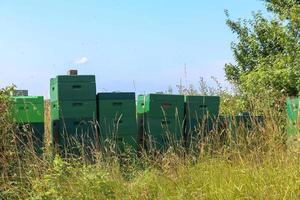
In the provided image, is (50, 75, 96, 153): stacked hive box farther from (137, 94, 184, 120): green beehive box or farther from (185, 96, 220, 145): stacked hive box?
(185, 96, 220, 145): stacked hive box

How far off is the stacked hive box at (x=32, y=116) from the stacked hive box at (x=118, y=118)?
0.88m

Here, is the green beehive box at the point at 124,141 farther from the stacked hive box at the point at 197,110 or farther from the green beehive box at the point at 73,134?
the stacked hive box at the point at 197,110

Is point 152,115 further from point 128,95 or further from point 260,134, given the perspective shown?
point 260,134

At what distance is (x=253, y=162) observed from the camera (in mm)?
5902

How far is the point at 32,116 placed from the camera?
24.0 ft

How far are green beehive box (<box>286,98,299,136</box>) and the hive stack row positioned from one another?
101 cm

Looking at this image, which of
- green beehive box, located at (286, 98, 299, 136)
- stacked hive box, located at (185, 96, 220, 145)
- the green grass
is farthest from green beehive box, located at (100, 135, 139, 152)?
green beehive box, located at (286, 98, 299, 136)

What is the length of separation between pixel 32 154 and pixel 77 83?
5.15ft

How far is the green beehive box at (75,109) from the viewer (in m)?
7.55

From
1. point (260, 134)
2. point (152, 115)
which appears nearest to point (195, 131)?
point (152, 115)

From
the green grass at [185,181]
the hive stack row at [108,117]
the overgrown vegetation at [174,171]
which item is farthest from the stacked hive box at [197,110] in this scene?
the green grass at [185,181]

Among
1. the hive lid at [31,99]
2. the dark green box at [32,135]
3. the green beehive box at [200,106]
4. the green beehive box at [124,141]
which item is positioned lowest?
the green beehive box at [124,141]

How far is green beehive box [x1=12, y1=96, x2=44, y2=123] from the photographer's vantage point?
285 inches

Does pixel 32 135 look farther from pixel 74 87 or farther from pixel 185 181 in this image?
pixel 185 181
